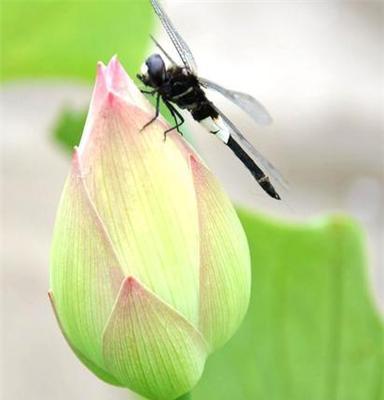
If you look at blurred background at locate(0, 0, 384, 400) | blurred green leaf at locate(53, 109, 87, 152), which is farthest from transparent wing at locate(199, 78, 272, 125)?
blurred background at locate(0, 0, 384, 400)

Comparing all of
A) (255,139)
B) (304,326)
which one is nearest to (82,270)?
(304,326)

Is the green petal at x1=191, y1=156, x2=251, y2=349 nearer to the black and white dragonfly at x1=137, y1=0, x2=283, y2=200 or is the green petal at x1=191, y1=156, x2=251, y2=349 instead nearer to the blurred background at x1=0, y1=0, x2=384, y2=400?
the black and white dragonfly at x1=137, y1=0, x2=283, y2=200

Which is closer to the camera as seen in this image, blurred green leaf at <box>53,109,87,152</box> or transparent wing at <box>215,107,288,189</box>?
transparent wing at <box>215,107,288,189</box>

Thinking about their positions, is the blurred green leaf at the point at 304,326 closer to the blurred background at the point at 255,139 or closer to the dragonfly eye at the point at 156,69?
the dragonfly eye at the point at 156,69

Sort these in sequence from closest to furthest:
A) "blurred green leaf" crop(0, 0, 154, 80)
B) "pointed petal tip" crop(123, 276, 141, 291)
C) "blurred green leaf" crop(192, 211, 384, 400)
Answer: "pointed petal tip" crop(123, 276, 141, 291), "blurred green leaf" crop(192, 211, 384, 400), "blurred green leaf" crop(0, 0, 154, 80)

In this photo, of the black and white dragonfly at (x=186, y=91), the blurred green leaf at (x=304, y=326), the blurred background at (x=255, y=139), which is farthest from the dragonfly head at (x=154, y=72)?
the blurred background at (x=255, y=139)

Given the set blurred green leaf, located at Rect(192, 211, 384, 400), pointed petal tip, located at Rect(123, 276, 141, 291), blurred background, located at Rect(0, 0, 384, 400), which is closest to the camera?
pointed petal tip, located at Rect(123, 276, 141, 291)

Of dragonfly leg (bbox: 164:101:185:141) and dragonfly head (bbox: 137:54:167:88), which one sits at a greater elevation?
dragonfly head (bbox: 137:54:167:88)

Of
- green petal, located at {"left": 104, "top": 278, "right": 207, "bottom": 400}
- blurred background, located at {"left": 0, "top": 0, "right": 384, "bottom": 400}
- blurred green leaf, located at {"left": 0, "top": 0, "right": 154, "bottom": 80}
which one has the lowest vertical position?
green petal, located at {"left": 104, "top": 278, "right": 207, "bottom": 400}
